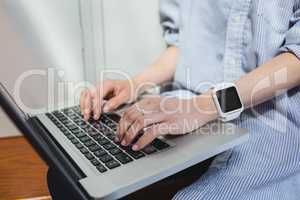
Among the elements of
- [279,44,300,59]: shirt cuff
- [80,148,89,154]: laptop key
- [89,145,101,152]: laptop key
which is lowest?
[89,145,101,152]: laptop key

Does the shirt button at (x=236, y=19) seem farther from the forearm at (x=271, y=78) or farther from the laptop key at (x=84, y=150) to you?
the laptop key at (x=84, y=150)

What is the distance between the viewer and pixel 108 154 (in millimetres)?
518

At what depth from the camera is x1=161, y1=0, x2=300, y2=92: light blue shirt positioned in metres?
0.61

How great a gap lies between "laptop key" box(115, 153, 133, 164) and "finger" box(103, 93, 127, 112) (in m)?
0.18

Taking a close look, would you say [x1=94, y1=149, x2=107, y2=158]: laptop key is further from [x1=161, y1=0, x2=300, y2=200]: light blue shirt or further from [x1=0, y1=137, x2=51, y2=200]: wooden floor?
[x1=0, y1=137, x2=51, y2=200]: wooden floor

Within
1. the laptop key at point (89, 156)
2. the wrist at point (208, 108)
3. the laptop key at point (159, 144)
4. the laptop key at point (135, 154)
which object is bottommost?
the laptop key at point (89, 156)

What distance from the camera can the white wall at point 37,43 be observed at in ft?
2.42

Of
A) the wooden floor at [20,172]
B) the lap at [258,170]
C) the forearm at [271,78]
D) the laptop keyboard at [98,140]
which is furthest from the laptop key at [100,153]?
the wooden floor at [20,172]

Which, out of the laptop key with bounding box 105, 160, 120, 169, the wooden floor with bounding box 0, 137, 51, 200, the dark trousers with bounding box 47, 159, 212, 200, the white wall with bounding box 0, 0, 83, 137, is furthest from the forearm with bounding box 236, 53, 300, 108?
the wooden floor with bounding box 0, 137, 51, 200

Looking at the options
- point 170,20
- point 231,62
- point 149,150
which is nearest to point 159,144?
point 149,150

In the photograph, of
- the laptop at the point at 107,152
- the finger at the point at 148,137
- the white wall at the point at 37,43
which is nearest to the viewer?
the laptop at the point at 107,152

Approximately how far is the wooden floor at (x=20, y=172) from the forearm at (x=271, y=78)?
0.49m

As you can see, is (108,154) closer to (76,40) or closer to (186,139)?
(186,139)

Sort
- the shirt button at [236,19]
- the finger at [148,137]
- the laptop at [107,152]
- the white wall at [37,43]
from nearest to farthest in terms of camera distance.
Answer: the laptop at [107,152], the finger at [148,137], the shirt button at [236,19], the white wall at [37,43]
